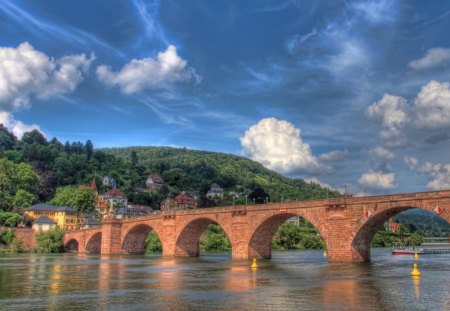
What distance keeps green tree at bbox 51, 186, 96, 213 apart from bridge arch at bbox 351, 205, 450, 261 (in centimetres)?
11276

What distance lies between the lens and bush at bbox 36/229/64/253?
341 feet

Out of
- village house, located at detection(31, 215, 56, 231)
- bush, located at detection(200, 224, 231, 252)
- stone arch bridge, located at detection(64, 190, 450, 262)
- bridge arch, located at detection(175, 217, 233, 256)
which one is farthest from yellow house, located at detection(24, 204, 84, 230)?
bridge arch, located at detection(175, 217, 233, 256)

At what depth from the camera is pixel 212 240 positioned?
327 ft

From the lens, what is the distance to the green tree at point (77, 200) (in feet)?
482

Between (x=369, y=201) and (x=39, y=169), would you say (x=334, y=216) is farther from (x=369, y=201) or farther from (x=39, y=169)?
(x=39, y=169)

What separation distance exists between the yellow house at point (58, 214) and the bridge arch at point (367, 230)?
98.3m

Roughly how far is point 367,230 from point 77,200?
376ft

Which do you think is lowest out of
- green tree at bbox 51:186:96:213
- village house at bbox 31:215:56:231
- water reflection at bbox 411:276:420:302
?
water reflection at bbox 411:276:420:302

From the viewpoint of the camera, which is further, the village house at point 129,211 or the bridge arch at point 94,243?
the village house at point 129,211

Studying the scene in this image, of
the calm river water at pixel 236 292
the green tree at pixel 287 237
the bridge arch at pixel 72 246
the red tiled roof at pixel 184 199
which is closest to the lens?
the calm river water at pixel 236 292

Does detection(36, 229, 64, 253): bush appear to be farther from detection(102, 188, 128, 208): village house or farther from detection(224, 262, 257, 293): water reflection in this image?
detection(224, 262, 257, 293): water reflection

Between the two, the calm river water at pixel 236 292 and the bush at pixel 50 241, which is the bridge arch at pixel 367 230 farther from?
the bush at pixel 50 241

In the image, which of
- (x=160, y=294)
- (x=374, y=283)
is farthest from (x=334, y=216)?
(x=160, y=294)

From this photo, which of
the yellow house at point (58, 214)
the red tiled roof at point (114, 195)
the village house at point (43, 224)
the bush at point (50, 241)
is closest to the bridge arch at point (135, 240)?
the bush at point (50, 241)
